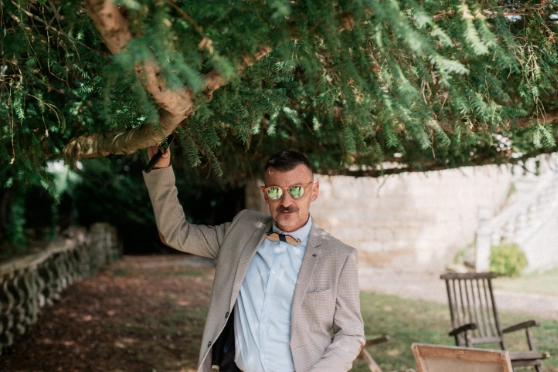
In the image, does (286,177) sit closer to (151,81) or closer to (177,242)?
(177,242)

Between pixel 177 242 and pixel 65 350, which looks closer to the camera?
pixel 177 242

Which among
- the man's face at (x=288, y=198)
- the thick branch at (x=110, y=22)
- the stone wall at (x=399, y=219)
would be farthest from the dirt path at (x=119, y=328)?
the thick branch at (x=110, y=22)

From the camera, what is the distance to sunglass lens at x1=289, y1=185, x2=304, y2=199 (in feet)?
9.29

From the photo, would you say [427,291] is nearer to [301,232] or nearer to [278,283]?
[301,232]

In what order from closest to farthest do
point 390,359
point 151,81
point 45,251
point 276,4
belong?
point 276,4
point 151,81
point 390,359
point 45,251

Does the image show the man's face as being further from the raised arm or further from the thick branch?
the thick branch

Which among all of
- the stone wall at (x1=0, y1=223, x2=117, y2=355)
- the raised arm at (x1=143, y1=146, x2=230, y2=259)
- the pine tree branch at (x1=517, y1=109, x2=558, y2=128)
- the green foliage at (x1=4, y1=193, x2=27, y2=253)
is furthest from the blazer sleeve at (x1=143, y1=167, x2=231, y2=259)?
the green foliage at (x1=4, y1=193, x2=27, y2=253)

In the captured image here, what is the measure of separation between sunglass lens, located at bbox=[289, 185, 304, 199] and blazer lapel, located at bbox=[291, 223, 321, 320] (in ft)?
0.70

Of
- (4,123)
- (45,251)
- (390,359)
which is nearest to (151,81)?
(4,123)

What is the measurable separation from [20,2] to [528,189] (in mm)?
13636

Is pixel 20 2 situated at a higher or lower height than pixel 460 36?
higher

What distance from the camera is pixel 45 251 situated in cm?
976

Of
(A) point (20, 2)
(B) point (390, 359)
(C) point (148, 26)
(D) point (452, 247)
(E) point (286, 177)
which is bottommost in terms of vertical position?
(B) point (390, 359)

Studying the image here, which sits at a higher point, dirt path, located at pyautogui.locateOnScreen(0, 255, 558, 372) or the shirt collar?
the shirt collar
